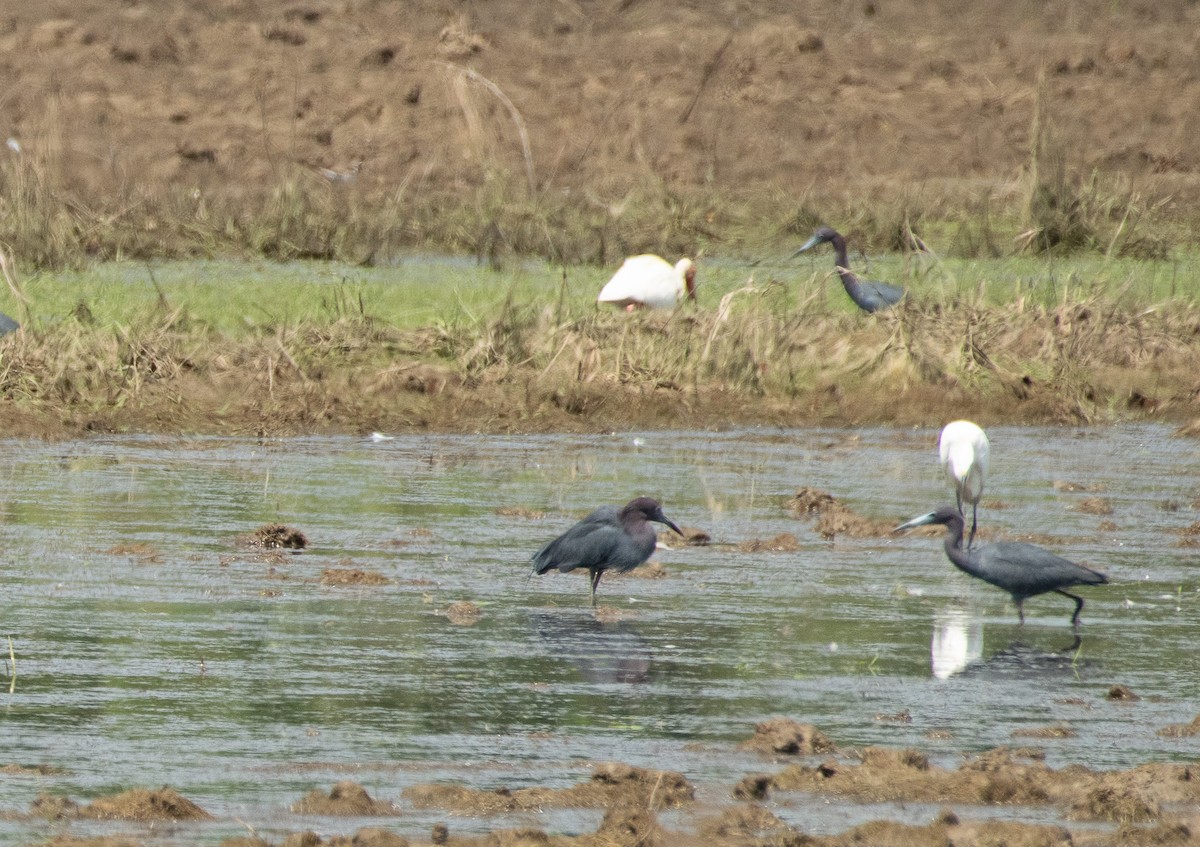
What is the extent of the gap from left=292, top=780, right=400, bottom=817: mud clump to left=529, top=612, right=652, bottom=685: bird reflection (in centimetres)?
195

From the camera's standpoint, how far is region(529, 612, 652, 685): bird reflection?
8.43m

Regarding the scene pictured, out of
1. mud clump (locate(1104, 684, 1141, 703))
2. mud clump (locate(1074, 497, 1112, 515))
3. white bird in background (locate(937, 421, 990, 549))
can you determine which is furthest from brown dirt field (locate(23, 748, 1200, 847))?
mud clump (locate(1074, 497, 1112, 515))

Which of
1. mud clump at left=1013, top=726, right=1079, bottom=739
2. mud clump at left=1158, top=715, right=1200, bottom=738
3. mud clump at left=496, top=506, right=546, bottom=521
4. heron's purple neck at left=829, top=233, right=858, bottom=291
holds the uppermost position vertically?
heron's purple neck at left=829, top=233, right=858, bottom=291

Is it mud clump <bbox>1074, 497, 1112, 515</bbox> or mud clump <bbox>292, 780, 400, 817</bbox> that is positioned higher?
mud clump <bbox>292, 780, 400, 817</bbox>

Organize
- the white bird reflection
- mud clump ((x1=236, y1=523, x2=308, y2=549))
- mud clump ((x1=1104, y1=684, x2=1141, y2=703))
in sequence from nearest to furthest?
1. mud clump ((x1=1104, y1=684, x2=1141, y2=703))
2. the white bird reflection
3. mud clump ((x1=236, y1=523, x2=308, y2=549))

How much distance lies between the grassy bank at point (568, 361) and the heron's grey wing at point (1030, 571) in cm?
583

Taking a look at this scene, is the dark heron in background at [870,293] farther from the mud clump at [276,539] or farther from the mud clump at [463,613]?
the mud clump at [463,613]

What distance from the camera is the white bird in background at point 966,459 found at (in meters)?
11.9

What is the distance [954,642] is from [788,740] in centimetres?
225

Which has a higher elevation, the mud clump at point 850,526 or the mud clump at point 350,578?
the mud clump at point 350,578

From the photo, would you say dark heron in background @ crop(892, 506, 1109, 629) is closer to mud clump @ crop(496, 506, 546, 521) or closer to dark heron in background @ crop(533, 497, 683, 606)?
dark heron in background @ crop(533, 497, 683, 606)

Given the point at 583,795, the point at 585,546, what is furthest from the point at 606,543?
the point at 583,795

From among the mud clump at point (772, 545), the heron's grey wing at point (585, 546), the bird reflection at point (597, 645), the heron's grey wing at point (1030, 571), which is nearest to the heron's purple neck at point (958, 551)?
the heron's grey wing at point (1030, 571)

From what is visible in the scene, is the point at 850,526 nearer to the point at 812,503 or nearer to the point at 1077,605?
the point at 812,503
